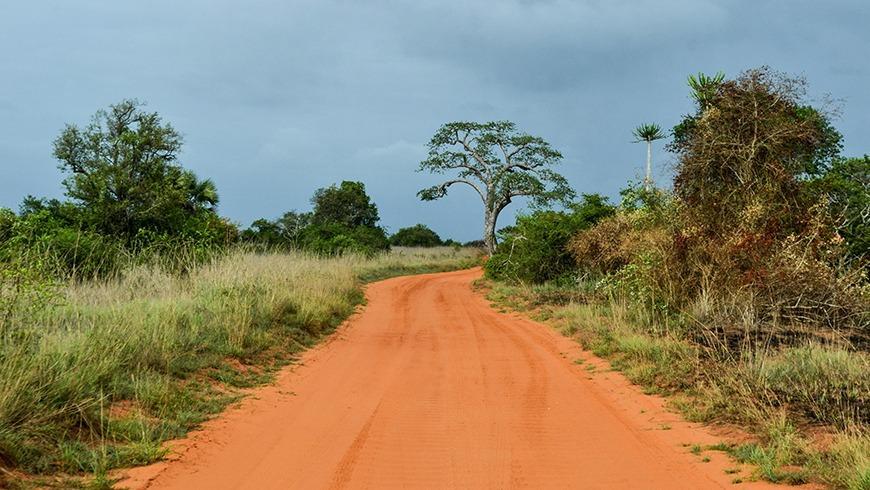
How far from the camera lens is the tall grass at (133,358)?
577 centimetres

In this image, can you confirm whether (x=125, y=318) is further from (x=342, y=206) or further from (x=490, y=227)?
(x=342, y=206)

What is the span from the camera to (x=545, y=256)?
74.6 feet

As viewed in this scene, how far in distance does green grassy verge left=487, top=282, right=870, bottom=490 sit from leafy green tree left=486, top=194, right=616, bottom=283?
31.2 feet

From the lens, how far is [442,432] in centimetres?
697

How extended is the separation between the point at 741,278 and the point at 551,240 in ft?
34.3

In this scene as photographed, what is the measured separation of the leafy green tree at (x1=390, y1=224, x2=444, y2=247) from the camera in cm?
7325

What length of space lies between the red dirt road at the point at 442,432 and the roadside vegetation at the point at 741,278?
3.15 feet

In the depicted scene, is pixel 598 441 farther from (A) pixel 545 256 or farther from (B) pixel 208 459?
(A) pixel 545 256

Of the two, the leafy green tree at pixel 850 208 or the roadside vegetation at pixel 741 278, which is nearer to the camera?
the roadside vegetation at pixel 741 278

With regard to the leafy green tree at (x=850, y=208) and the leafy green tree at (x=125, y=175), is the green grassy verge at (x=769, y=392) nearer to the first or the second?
the leafy green tree at (x=850, y=208)

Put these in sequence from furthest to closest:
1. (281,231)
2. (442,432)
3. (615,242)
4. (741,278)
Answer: (281,231), (615,242), (741,278), (442,432)

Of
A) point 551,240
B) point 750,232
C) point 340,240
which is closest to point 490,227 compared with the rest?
point 340,240

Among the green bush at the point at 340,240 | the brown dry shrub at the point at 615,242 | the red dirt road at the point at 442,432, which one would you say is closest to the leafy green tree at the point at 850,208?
the brown dry shrub at the point at 615,242

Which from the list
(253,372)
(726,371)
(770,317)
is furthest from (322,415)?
(770,317)
